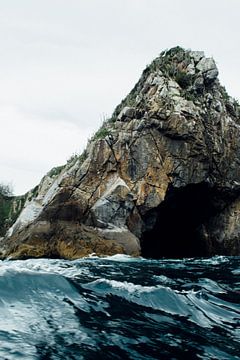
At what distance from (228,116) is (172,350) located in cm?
2063

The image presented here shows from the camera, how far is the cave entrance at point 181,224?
20547 mm

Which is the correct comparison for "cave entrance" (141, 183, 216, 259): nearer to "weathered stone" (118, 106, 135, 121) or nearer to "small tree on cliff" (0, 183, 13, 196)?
"weathered stone" (118, 106, 135, 121)

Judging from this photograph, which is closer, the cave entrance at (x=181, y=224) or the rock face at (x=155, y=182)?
the rock face at (x=155, y=182)

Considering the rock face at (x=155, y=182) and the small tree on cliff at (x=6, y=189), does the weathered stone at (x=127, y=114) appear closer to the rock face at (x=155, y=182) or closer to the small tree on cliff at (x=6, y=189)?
the rock face at (x=155, y=182)

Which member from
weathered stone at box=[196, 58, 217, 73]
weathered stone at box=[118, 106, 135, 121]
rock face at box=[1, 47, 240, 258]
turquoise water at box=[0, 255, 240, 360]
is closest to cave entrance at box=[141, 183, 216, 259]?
rock face at box=[1, 47, 240, 258]

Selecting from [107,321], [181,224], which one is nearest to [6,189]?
[181,224]

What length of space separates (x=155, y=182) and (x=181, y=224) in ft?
16.7

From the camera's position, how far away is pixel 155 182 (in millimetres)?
18766

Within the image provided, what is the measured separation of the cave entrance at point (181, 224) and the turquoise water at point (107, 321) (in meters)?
14.0

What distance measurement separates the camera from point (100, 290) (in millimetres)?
5492

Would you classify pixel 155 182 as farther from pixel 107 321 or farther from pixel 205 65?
pixel 107 321

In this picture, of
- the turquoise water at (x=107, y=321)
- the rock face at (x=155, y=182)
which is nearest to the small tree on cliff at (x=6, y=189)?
the rock face at (x=155, y=182)

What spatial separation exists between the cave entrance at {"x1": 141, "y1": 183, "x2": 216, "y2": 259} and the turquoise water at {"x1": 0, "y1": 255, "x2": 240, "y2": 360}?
46.0ft

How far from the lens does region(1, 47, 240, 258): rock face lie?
17.1 meters
